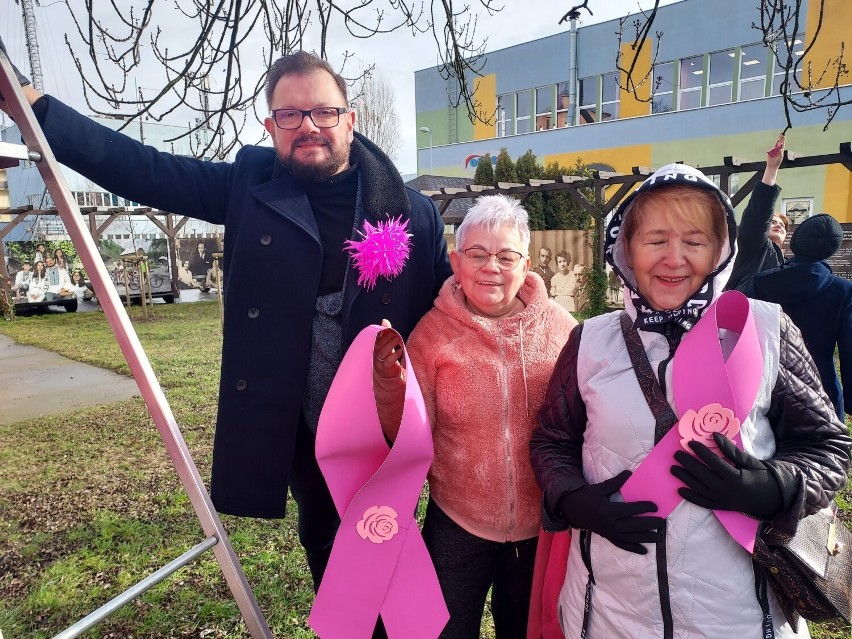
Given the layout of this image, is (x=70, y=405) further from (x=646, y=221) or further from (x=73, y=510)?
(x=646, y=221)

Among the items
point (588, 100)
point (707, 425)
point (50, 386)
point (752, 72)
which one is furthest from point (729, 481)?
point (588, 100)

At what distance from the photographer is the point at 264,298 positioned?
182 cm

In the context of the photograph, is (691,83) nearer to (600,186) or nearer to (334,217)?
(600,186)

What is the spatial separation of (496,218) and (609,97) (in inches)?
738

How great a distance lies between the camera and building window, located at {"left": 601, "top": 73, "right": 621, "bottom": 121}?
17694mm

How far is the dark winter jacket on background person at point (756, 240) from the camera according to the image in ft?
10.1

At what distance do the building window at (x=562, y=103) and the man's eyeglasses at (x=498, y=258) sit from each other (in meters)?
19.1

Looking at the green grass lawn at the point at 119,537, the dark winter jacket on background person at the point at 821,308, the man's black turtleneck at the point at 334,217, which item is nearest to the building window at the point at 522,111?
the green grass lawn at the point at 119,537

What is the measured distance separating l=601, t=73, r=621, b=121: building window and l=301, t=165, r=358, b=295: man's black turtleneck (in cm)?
1806

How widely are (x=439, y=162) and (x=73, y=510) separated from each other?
21496 millimetres

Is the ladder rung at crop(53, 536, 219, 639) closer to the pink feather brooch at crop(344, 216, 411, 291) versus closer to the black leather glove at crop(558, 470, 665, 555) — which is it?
the pink feather brooch at crop(344, 216, 411, 291)

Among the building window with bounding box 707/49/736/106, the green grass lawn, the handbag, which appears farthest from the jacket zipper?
the building window with bounding box 707/49/736/106

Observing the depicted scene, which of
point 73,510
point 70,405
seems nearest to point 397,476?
point 73,510

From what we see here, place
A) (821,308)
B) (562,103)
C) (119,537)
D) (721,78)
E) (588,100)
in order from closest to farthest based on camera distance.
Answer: (821,308) < (119,537) < (721,78) < (588,100) < (562,103)
